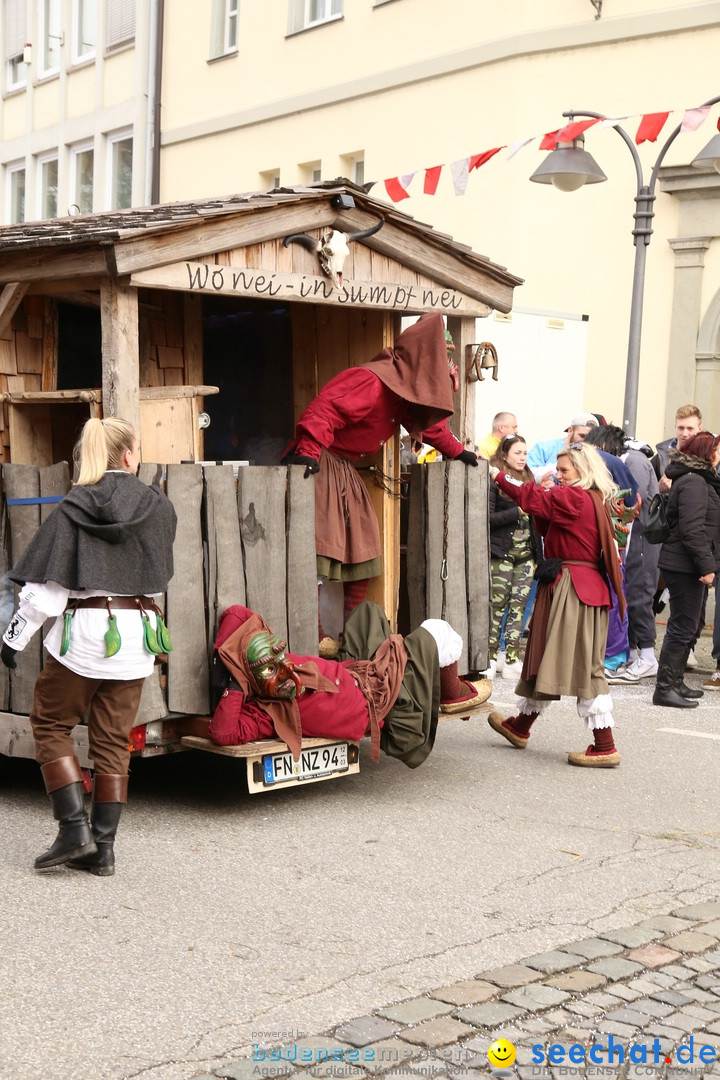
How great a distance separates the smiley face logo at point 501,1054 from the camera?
367cm

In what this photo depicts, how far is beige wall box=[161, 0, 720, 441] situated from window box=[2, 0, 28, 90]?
850 cm

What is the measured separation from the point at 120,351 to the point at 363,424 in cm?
156

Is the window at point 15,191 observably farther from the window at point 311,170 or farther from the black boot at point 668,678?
the black boot at point 668,678

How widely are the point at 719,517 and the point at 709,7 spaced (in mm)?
7621

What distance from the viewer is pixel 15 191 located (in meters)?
26.5

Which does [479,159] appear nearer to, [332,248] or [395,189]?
[395,189]

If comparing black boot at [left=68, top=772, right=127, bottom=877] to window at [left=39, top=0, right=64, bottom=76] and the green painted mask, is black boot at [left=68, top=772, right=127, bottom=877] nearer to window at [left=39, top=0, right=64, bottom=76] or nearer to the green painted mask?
the green painted mask

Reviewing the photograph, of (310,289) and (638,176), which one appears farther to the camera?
(638,176)

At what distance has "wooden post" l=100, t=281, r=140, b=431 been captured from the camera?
599cm

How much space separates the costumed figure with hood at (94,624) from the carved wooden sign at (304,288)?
1089mm

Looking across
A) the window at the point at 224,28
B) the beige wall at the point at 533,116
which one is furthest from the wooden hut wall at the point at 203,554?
the window at the point at 224,28

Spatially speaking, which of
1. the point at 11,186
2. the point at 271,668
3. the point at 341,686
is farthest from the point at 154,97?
the point at 271,668

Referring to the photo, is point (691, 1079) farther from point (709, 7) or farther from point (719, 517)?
point (709, 7)

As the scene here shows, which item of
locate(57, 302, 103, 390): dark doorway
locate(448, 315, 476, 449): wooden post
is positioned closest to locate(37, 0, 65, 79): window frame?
locate(57, 302, 103, 390): dark doorway
